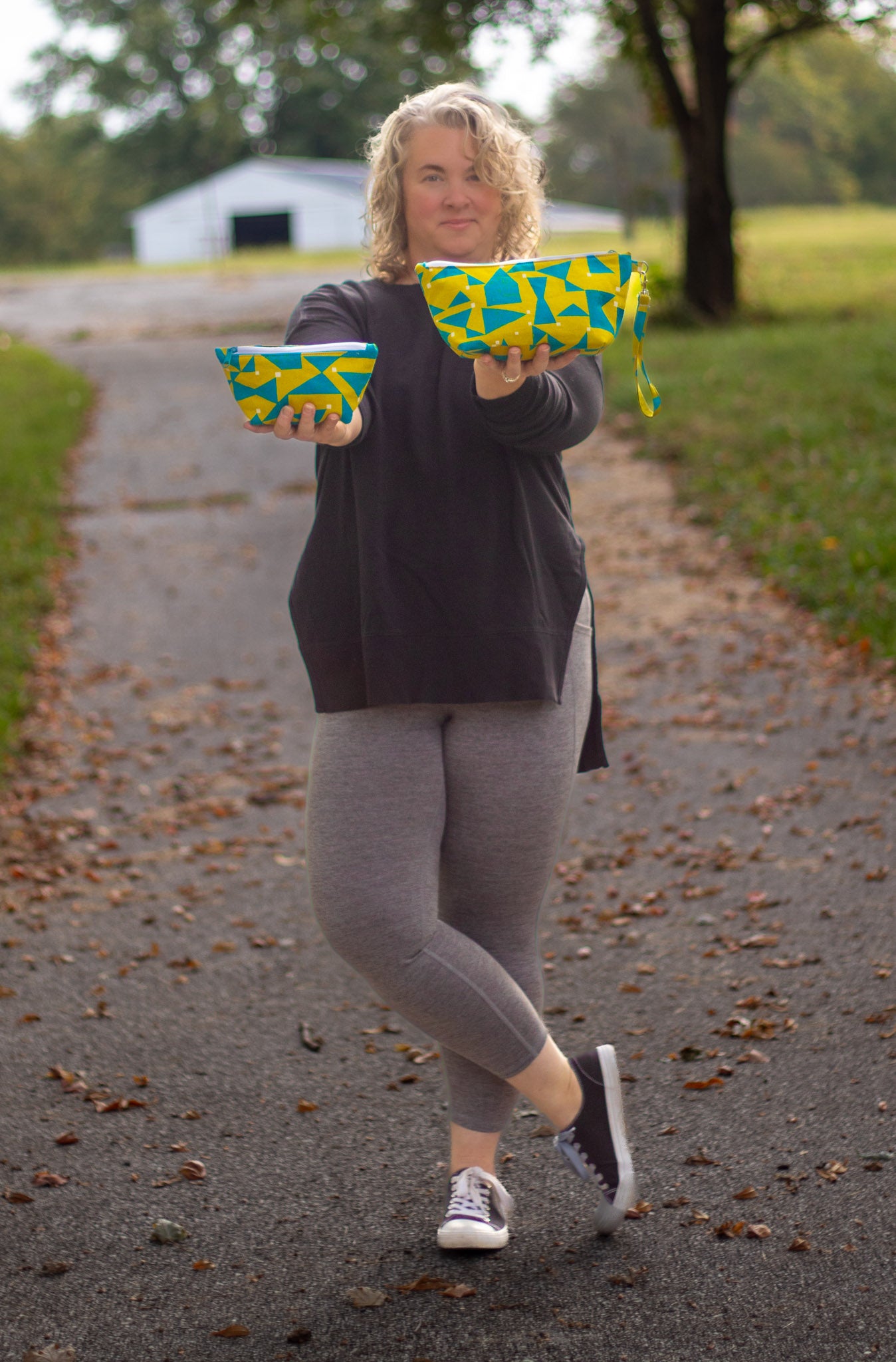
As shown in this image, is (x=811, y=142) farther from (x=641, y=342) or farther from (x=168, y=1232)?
(x=168, y=1232)

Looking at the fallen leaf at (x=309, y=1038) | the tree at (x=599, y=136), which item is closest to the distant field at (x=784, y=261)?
the fallen leaf at (x=309, y=1038)

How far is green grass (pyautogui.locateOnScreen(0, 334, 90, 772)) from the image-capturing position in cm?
722

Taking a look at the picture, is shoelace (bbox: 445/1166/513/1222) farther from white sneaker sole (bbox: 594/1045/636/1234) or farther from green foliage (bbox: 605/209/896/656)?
green foliage (bbox: 605/209/896/656)

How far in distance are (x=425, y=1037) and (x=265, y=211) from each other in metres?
55.7

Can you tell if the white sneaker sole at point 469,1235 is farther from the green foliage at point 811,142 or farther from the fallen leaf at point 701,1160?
the green foliage at point 811,142

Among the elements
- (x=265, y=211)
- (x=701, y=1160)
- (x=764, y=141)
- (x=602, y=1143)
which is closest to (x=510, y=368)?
(x=602, y=1143)

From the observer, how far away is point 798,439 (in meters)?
10.2

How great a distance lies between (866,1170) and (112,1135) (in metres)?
1.69

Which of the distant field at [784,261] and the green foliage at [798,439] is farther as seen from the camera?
the distant field at [784,261]

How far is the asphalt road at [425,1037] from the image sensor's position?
2.50 metres

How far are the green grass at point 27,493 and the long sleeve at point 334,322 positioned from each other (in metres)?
4.04

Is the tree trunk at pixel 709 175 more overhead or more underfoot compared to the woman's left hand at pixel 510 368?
more overhead

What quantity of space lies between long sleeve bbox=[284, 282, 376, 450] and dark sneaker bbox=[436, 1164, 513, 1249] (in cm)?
141

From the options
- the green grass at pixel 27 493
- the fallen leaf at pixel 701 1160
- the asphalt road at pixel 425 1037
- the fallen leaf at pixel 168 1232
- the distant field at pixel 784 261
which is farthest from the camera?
the distant field at pixel 784 261
